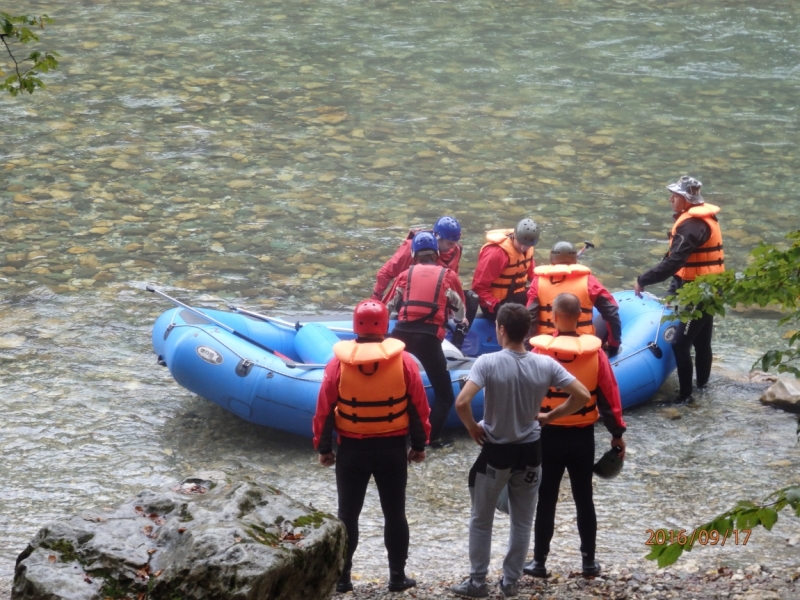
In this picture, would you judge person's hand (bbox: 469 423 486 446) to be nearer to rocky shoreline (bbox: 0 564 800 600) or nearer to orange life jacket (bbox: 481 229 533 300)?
rocky shoreline (bbox: 0 564 800 600)

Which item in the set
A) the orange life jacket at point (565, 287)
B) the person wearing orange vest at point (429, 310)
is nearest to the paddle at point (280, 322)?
the person wearing orange vest at point (429, 310)

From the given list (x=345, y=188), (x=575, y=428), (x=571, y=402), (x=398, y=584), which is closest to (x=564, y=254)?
(x=575, y=428)

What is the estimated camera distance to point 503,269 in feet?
20.6

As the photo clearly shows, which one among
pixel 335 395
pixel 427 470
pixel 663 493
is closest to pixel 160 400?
pixel 427 470

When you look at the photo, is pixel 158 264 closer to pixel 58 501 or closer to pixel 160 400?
pixel 160 400

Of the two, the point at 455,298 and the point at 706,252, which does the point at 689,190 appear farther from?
the point at 455,298

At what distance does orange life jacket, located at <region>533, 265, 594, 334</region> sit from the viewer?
5766 millimetres

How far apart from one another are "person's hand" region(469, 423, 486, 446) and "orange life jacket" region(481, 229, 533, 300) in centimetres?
240

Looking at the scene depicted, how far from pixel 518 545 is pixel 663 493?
159cm

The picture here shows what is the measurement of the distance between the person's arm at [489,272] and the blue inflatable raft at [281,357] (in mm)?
306

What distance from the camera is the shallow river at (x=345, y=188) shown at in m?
5.59

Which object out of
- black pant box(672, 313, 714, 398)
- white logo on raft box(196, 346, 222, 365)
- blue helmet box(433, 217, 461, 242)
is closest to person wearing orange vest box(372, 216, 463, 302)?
blue helmet box(433, 217, 461, 242)

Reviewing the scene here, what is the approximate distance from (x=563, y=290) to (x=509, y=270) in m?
0.59

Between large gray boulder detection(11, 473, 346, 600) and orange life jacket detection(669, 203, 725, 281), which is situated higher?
orange life jacket detection(669, 203, 725, 281)
